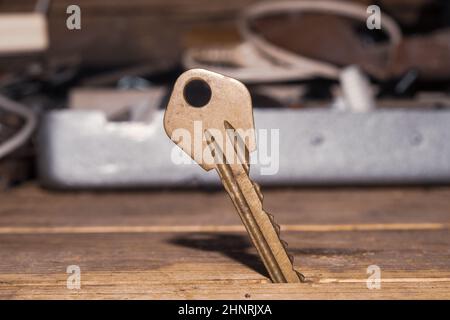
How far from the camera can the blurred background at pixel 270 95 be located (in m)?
0.97

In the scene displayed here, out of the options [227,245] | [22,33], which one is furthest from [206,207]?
[22,33]

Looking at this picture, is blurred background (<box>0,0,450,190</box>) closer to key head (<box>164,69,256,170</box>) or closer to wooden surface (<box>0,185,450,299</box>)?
wooden surface (<box>0,185,450,299</box>)

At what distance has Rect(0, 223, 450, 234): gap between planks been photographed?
679mm

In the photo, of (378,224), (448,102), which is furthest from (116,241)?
(448,102)

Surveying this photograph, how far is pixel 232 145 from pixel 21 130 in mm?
759

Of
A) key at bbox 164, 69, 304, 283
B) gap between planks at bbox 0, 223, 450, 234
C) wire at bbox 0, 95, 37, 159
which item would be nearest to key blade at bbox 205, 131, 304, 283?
key at bbox 164, 69, 304, 283

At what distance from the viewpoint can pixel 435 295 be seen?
17.2 inches

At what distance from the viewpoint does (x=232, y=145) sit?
46 cm

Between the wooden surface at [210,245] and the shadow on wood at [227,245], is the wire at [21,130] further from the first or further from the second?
the shadow on wood at [227,245]

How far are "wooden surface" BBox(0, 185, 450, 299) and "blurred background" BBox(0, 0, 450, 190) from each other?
0.05 meters

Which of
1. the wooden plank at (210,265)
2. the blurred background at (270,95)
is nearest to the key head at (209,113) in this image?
the wooden plank at (210,265)

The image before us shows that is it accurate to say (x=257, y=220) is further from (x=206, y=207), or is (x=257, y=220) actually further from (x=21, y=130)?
(x=21, y=130)

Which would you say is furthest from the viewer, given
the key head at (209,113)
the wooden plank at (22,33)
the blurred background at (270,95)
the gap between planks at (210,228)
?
the wooden plank at (22,33)

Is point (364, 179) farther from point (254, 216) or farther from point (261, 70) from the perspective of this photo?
point (254, 216)
